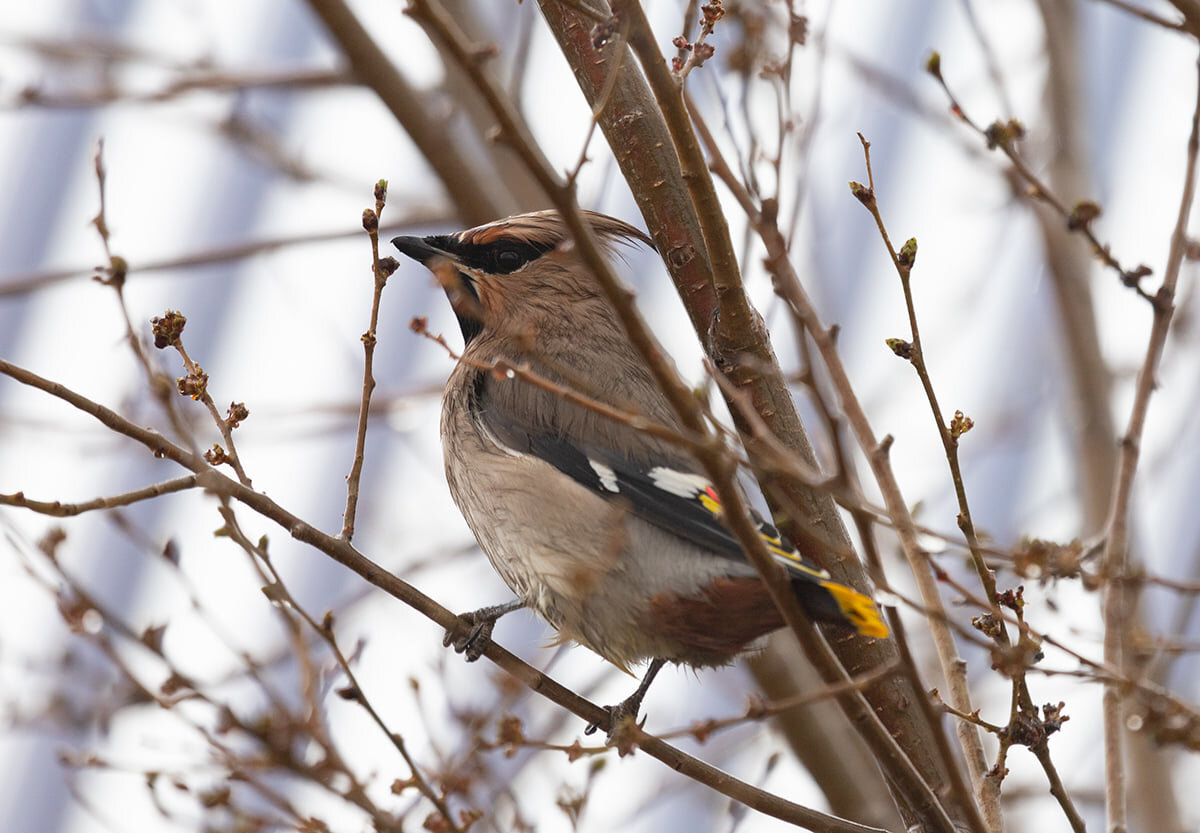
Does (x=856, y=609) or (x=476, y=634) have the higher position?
(x=476, y=634)

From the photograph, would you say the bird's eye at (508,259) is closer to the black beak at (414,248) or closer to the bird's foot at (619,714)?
the black beak at (414,248)

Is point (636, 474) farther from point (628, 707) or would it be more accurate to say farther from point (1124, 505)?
point (1124, 505)

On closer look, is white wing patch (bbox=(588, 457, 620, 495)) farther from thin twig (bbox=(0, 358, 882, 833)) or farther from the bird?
thin twig (bbox=(0, 358, 882, 833))

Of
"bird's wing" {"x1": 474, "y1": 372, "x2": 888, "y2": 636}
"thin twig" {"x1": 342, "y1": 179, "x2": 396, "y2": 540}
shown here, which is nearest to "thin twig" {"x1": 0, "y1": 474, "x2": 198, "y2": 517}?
"thin twig" {"x1": 342, "y1": 179, "x2": 396, "y2": 540}

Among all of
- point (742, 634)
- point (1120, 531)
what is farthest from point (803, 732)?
point (1120, 531)

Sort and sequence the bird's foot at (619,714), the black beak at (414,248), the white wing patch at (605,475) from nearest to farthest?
1. the bird's foot at (619,714)
2. the white wing patch at (605,475)
3. the black beak at (414,248)

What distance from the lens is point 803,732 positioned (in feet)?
15.7

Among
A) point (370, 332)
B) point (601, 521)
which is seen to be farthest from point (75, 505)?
point (601, 521)

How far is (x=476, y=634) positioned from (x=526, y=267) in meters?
1.36

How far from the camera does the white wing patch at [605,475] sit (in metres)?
3.65

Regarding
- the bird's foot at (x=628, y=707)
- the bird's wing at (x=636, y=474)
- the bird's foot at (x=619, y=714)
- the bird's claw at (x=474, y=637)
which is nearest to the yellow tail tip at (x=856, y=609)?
the bird's wing at (x=636, y=474)

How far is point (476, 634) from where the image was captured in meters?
3.58

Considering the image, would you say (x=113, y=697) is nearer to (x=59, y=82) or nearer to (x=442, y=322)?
(x=59, y=82)

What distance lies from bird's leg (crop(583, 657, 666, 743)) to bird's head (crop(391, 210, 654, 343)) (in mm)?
1098
